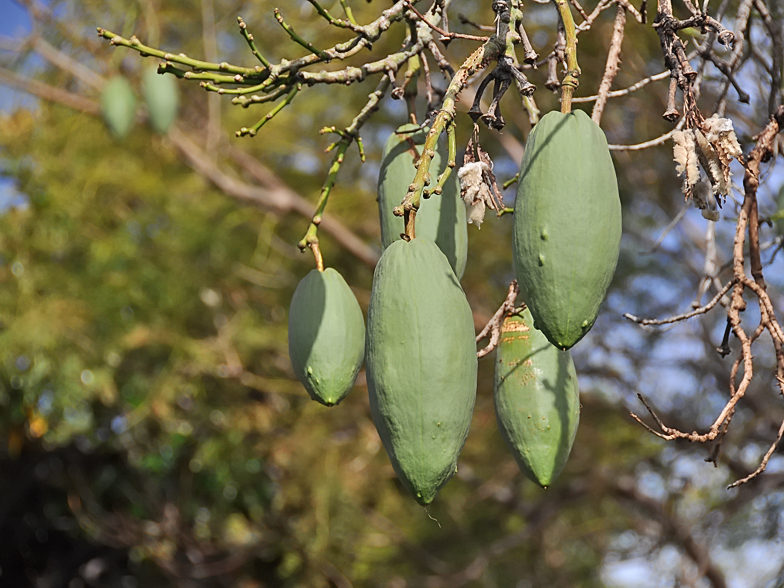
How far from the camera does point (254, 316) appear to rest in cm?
279

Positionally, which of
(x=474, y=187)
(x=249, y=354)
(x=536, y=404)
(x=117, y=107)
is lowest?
(x=249, y=354)

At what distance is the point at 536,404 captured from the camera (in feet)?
1.76

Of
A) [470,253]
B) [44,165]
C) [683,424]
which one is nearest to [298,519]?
[470,253]

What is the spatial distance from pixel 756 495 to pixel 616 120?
111cm

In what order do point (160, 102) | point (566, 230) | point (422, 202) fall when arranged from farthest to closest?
1. point (160, 102)
2. point (422, 202)
3. point (566, 230)

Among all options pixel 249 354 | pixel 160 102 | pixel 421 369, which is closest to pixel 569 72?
pixel 421 369

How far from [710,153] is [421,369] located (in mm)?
239

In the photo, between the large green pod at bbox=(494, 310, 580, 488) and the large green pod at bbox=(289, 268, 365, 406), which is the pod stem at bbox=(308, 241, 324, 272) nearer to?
the large green pod at bbox=(289, 268, 365, 406)

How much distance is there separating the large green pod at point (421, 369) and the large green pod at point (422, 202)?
95 millimetres

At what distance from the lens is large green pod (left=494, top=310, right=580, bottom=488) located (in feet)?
1.76

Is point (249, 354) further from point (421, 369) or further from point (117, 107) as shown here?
point (421, 369)

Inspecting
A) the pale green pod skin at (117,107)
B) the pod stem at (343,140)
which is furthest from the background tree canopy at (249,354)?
the pod stem at (343,140)

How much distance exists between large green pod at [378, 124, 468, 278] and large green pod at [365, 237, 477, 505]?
0.10m

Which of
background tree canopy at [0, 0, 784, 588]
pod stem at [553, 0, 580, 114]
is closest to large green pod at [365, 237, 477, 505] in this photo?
pod stem at [553, 0, 580, 114]
